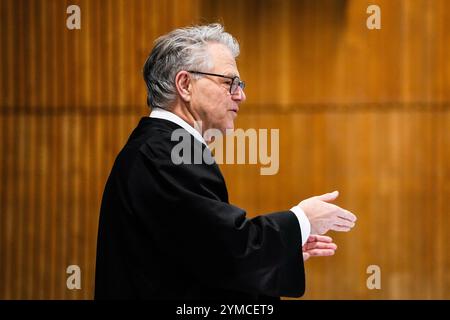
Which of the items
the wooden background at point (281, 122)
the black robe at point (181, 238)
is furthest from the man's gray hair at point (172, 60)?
the wooden background at point (281, 122)

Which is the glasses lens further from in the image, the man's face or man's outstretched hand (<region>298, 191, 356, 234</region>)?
man's outstretched hand (<region>298, 191, 356, 234</region>)

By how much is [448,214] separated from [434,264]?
356 millimetres

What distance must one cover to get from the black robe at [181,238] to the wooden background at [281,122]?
9.90 feet

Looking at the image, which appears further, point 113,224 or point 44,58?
point 44,58

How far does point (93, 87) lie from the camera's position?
5.12 m

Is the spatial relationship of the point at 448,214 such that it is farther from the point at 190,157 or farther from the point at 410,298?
the point at 190,157

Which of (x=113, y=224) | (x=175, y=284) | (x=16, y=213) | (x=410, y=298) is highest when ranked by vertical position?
(x=113, y=224)

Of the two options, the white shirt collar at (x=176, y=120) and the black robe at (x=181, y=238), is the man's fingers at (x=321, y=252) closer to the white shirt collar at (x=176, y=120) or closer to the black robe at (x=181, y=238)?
the black robe at (x=181, y=238)

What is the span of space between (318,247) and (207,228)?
434 millimetres

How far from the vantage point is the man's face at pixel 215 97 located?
2.04 m

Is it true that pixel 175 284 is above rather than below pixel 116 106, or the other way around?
below

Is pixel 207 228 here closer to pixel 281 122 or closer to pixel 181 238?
pixel 181 238
